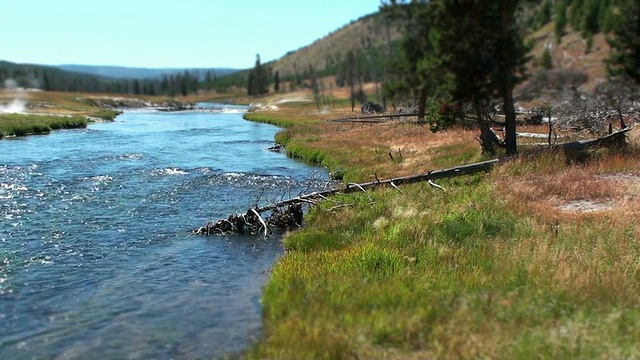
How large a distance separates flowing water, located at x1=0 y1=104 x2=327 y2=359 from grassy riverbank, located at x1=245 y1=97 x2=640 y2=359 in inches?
58.6

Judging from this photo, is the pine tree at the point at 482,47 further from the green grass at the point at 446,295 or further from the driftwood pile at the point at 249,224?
the driftwood pile at the point at 249,224

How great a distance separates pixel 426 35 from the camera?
2542 cm

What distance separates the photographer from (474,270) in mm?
10484

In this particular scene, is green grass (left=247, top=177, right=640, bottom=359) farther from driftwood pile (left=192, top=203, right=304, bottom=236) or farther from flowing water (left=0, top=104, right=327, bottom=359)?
driftwood pile (left=192, top=203, right=304, bottom=236)

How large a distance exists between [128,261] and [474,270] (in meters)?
9.67

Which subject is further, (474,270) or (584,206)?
(584,206)

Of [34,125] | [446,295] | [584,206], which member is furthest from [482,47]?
[34,125]

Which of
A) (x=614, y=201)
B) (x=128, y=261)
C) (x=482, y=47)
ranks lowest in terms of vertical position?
(x=128, y=261)

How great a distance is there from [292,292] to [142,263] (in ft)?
19.9

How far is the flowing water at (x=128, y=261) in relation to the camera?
9523 millimetres

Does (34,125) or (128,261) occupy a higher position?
(34,125)

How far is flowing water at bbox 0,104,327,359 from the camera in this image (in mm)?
9523

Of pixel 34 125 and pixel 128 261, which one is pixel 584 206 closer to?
pixel 128 261

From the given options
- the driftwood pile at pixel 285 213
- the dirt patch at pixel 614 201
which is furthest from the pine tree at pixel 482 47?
the dirt patch at pixel 614 201
